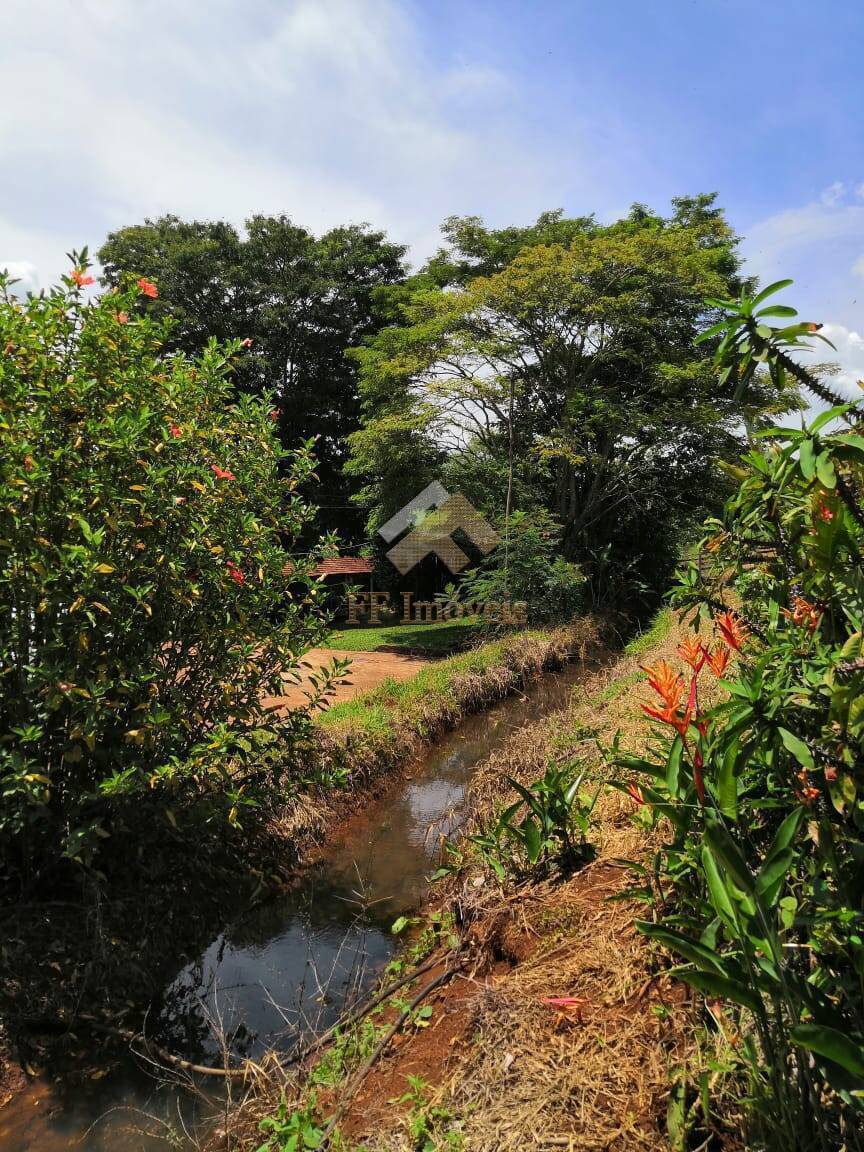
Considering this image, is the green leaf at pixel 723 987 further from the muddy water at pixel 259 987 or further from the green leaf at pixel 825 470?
the muddy water at pixel 259 987

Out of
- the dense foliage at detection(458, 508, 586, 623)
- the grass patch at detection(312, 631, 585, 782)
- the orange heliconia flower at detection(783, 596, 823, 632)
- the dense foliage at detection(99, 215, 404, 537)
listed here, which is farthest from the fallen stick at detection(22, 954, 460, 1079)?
the dense foliage at detection(99, 215, 404, 537)

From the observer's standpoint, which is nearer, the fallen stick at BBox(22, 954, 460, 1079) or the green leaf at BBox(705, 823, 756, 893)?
the green leaf at BBox(705, 823, 756, 893)

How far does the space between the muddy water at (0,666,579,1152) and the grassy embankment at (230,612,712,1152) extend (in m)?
0.41

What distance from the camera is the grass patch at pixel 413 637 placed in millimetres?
12820

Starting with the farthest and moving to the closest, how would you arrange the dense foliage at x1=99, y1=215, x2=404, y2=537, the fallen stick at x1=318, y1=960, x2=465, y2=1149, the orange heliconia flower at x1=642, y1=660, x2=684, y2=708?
the dense foliage at x1=99, y1=215, x2=404, y2=537
the fallen stick at x1=318, y1=960, x2=465, y2=1149
the orange heliconia flower at x1=642, y1=660, x2=684, y2=708

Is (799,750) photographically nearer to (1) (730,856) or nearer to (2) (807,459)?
(1) (730,856)

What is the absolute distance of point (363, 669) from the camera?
34.3ft

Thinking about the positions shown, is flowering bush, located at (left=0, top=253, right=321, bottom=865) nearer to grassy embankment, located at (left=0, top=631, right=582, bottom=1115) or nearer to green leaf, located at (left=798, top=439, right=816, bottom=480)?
grassy embankment, located at (left=0, top=631, right=582, bottom=1115)

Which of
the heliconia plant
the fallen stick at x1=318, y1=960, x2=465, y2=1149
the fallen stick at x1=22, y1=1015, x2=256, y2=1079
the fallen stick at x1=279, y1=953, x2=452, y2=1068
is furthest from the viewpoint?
the fallen stick at x1=22, y1=1015, x2=256, y2=1079

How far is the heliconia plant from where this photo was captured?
129cm

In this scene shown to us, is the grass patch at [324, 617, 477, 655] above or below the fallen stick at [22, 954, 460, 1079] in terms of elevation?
above

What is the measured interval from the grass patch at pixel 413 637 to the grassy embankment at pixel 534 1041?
28.4 feet

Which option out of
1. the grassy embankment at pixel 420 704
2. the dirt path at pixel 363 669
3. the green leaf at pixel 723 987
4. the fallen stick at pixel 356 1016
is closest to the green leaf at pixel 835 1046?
the green leaf at pixel 723 987

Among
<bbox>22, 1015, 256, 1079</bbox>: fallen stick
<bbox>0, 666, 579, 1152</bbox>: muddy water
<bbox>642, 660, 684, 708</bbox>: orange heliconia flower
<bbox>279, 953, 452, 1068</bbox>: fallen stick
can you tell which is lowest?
<bbox>0, 666, 579, 1152</bbox>: muddy water
